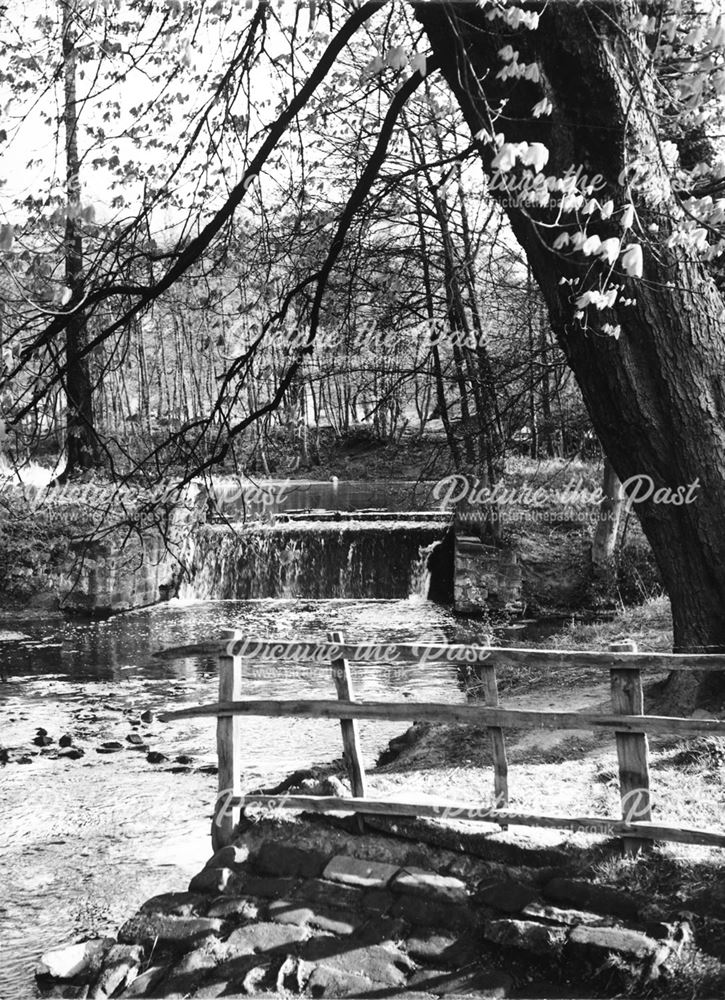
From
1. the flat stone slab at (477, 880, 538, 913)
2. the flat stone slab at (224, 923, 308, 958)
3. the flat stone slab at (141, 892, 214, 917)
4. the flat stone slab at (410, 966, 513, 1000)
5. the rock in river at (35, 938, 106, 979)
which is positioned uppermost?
the flat stone slab at (477, 880, 538, 913)

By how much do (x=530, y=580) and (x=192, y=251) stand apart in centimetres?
1088

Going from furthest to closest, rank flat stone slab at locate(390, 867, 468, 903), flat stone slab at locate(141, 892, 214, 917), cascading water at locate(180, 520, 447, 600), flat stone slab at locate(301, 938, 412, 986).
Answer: cascading water at locate(180, 520, 447, 600), flat stone slab at locate(141, 892, 214, 917), flat stone slab at locate(390, 867, 468, 903), flat stone slab at locate(301, 938, 412, 986)

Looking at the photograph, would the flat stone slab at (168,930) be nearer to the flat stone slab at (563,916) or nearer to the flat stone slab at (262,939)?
the flat stone slab at (262,939)

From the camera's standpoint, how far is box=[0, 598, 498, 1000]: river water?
6.91 metres

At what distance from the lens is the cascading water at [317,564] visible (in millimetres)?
18328

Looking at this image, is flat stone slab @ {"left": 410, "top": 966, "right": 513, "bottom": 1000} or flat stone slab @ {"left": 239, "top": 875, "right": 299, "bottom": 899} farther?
flat stone slab @ {"left": 239, "top": 875, "right": 299, "bottom": 899}

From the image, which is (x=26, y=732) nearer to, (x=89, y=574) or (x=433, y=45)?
(x=89, y=574)

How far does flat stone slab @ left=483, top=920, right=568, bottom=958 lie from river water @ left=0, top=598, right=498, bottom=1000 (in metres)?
2.73

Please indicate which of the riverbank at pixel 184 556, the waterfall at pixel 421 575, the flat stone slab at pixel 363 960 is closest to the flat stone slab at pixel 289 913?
the flat stone slab at pixel 363 960

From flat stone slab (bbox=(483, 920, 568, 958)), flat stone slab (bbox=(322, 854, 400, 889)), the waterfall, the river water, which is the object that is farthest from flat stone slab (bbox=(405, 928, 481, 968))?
the waterfall

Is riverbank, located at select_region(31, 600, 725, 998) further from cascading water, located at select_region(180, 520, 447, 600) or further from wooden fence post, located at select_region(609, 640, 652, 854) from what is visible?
cascading water, located at select_region(180, 520, 447, 600)

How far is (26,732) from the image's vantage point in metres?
10.6

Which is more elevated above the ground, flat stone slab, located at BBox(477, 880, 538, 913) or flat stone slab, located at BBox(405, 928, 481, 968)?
flat stone slab, located at BBox(477, 880, 538, 913)

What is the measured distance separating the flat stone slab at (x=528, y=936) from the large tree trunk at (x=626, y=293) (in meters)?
2.58
